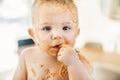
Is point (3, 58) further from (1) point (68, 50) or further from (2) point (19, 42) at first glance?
(1) point (68, 50)

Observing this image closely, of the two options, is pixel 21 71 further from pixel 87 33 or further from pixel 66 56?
pixel 87 33

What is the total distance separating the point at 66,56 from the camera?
0.38 m

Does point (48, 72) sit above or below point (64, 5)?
below

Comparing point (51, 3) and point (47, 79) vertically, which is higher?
point (51, 3)

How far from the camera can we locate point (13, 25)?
0.59m

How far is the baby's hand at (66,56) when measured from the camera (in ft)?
1.24

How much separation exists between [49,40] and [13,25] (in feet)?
0.78

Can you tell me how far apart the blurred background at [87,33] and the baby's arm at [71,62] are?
0.07 metres

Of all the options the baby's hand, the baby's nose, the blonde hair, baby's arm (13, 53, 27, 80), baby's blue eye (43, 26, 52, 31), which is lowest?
baby's arm (13, 53, 27, 80)

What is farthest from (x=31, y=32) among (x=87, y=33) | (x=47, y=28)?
(x=87, y=33)

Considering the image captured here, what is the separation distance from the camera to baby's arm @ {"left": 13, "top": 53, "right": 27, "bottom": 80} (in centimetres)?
42

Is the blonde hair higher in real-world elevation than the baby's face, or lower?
higher

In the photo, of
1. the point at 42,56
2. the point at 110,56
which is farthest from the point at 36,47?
the point at 110,56

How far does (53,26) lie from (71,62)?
0.07 meters
